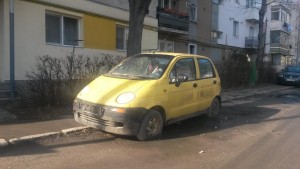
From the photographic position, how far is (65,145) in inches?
270

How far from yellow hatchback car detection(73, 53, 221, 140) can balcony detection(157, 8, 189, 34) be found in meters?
12.7

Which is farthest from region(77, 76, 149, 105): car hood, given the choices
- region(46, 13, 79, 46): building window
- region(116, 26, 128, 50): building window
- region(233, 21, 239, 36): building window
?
region(233, 21, 239, 36): building window

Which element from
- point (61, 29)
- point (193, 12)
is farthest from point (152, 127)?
point (193, 12)

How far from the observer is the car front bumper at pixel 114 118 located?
274 inches

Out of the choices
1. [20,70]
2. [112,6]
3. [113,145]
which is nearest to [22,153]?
[113,145]

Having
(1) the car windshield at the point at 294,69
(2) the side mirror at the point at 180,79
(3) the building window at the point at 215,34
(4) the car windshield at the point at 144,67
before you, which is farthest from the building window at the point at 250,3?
(2) the side mirror at the point at 180,79

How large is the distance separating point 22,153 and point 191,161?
2779mm

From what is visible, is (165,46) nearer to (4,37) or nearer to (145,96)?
(4,37)

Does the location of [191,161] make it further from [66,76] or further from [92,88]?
[66,76]

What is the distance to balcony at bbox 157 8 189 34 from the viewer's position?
71.1 ft

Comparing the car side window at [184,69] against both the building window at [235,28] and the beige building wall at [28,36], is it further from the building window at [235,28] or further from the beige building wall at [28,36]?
the building window at [235,28]

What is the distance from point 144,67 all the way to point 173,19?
15121 mm

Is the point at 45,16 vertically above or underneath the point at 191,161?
above

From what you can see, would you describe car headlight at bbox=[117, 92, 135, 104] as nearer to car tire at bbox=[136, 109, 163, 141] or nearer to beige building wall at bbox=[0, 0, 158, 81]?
car tire at bbox=[136, 109, 163, 141]
